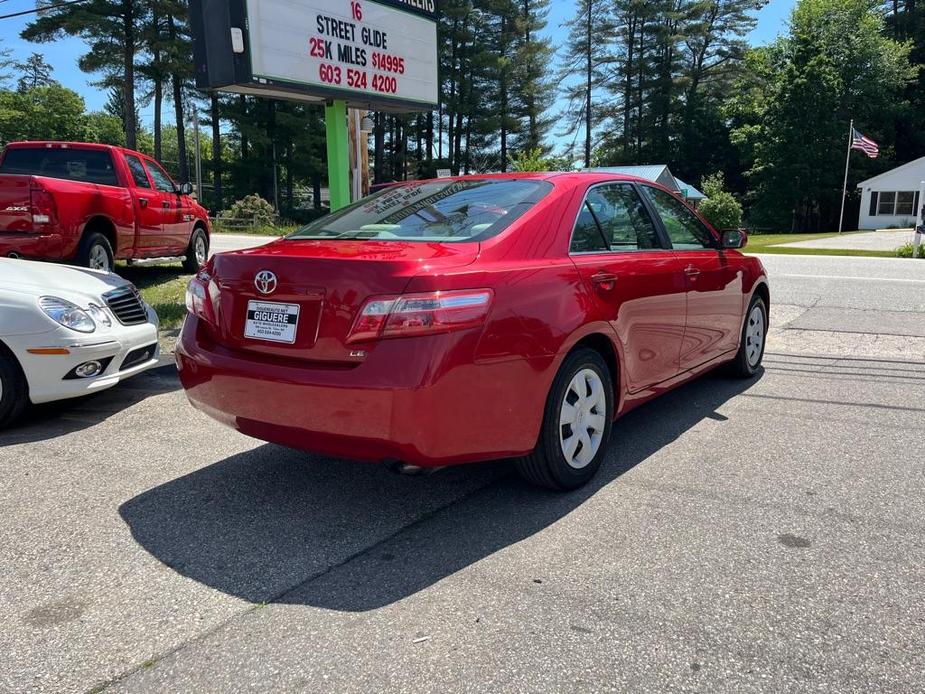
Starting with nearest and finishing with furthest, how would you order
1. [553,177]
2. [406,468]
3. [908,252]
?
[406,468], [553,177], [908,252]

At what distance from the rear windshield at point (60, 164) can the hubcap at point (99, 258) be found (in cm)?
107

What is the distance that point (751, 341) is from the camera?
5879 mm

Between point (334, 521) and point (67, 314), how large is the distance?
2630 mm

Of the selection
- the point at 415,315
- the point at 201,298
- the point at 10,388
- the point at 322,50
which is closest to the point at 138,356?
the point at 10,388

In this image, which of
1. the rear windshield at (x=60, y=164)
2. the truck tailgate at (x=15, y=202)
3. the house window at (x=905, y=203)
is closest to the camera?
the truck tailgate at (x=15, y=202)

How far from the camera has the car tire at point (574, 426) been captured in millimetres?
3389

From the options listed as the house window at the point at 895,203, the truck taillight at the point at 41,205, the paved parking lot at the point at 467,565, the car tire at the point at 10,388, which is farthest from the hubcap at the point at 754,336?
the house window at the point at 895,203

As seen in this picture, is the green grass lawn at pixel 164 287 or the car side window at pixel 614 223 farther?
the green grass lawn at pixel 164 287

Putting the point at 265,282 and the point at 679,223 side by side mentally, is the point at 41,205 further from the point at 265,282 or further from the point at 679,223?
the point at 679,223

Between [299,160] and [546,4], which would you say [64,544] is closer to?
[299,160]

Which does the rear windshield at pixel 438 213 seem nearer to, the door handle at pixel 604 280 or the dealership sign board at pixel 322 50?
the door handle at pixel 604 280

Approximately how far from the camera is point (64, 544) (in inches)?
123

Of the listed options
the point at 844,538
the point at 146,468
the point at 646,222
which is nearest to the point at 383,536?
the point at 146,468

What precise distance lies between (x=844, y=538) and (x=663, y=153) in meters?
65.4
